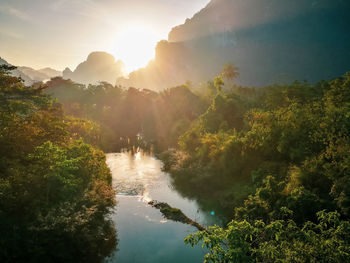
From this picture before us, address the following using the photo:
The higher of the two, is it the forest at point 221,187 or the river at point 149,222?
the forest at point 221,187

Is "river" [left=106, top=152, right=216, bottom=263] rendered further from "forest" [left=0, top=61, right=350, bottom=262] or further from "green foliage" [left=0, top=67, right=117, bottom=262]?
"green foliage" [left=0, top=67, right=117, bottom=262]

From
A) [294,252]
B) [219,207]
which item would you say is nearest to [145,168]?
[219,207]

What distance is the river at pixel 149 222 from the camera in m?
17.6

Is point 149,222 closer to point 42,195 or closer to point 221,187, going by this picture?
point 42,195

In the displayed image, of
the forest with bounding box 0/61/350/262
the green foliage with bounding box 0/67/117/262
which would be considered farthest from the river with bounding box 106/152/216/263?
the green foliage with bounding box 0/67/117/262

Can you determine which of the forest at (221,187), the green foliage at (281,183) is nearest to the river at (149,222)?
the forest at (221,187)

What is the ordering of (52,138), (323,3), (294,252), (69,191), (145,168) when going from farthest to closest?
1. (323,3)
2. (145,168)
3. (52,138)
4. (69,191)
5. (294,252)

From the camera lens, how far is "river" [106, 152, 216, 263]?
17641 mm

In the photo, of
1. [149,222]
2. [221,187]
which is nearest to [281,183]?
[221,187]

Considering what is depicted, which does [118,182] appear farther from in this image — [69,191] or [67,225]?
[67,225]

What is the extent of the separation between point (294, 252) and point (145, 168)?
1300 inches

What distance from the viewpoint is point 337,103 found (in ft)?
83.9

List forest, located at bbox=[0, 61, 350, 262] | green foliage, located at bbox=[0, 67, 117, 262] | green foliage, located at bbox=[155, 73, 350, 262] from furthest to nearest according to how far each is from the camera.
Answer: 1. green foliage, located at bbox=[0, 67, 117, 262]
2. forest, located at bbox=[0, 61, 350, 262]
3. green foliage, located at bbox=[155, 73, 350, 262]

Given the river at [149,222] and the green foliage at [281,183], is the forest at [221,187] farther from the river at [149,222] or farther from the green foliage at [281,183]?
the river at [149,222]
